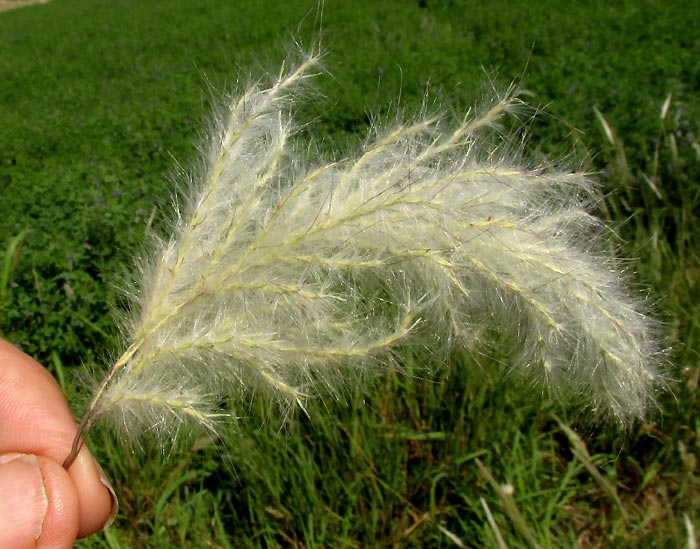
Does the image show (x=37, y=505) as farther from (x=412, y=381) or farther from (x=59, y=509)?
(x=412, y=381)

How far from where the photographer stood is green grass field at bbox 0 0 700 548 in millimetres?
1939

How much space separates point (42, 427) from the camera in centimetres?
129

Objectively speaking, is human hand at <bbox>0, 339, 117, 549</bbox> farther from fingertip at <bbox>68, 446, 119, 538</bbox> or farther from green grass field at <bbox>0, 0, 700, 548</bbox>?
green grass field at <bbox>0, 0, 700, 548</bbox>

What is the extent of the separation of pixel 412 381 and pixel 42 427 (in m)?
1.33

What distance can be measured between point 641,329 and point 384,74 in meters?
4.86

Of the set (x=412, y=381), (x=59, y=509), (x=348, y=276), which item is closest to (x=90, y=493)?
(x=59, y=509)

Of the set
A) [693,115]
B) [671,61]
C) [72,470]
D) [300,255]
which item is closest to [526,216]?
[300,255]

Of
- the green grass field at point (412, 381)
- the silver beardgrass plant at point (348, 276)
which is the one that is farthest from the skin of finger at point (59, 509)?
the green grass field at point (412, 381)

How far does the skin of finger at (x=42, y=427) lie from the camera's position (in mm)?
1223

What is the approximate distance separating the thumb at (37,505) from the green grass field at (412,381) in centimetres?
28

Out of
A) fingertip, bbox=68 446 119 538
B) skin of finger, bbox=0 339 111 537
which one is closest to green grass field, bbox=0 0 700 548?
skin of finger, bbox=0 339 111 537

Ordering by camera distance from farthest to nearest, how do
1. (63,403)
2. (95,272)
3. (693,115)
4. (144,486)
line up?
(693,115) → (95,272) → (144,486) → (63,403)

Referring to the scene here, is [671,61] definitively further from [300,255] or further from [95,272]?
[300,255]

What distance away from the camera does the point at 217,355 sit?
107cm
